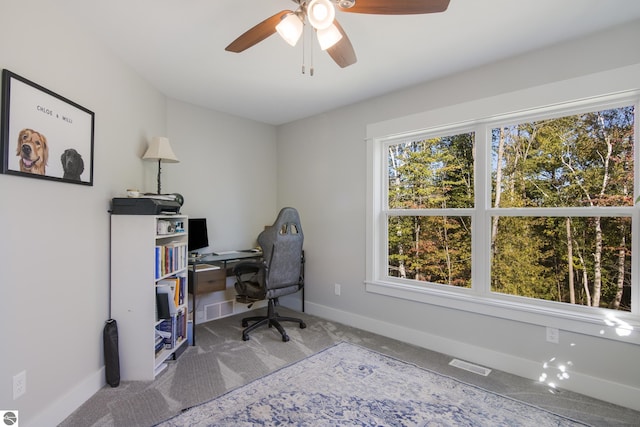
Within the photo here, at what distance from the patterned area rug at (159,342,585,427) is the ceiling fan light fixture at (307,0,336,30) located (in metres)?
2.14

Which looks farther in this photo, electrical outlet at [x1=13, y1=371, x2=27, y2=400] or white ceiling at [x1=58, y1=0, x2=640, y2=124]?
white ceiling at [x1=58, y1=0, x2=640, y2=124]

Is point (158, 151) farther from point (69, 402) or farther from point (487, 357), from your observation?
point (487, 357)

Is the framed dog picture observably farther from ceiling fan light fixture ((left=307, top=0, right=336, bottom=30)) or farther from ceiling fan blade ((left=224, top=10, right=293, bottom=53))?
ceiling fan light fixture ((left=307, top=0, right=336, bottom=30))

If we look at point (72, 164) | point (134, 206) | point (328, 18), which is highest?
point (328, 18)

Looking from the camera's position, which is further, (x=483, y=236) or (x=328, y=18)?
(x=483, y=236)

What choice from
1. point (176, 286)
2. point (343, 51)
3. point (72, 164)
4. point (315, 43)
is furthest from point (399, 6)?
point (176, 286)

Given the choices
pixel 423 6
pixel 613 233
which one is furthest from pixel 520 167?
pixel 423 6

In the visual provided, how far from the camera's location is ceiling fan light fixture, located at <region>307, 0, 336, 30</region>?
4.59 ft

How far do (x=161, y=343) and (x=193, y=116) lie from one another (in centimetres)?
235

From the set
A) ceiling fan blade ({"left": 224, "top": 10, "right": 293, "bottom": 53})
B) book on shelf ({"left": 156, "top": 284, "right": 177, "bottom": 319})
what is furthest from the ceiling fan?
book on shelf ({"left": 156, "top": 284, "right": 177, "bottom": 319})

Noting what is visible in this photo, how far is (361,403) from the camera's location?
1953mm

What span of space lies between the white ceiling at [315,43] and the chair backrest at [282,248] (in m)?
1.30

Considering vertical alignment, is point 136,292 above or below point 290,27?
A: below
